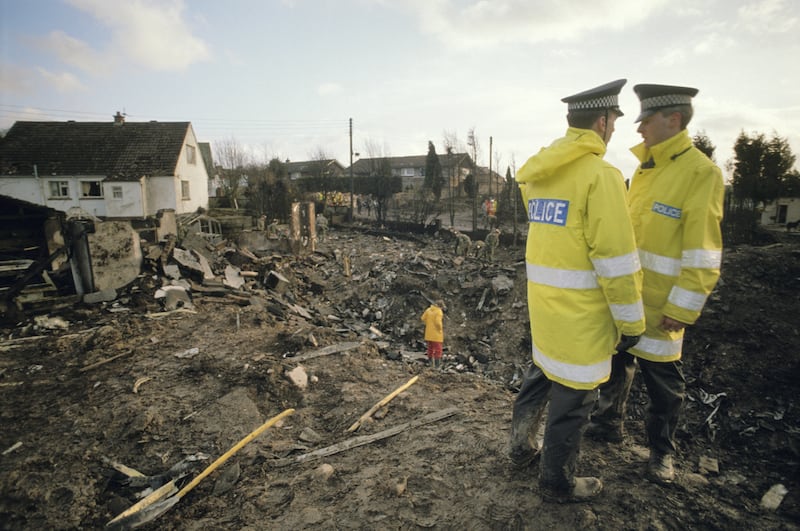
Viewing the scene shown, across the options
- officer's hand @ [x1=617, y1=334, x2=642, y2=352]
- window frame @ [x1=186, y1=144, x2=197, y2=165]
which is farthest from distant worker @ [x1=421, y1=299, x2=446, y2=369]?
window frame @ [x1=186, y1=144, x2=197, y2=165]

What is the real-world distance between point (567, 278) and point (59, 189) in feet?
102

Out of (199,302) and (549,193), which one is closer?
(549,193)

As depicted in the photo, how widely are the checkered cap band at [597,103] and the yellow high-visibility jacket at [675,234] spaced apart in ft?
1.92

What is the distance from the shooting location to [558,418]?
2.13 metres

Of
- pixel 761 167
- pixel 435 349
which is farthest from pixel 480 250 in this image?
A: pixel 761 167

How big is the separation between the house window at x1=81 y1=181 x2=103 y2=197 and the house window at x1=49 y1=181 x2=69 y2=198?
0.93 m

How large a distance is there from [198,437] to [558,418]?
3.08 m

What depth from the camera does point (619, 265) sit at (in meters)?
1.90

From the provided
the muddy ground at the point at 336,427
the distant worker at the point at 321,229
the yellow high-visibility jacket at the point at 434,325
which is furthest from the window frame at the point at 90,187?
the yellow high-visibility jacket at the point at 434,325

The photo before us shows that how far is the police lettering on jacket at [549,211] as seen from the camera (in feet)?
6.77

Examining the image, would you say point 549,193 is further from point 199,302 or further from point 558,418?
point 199,302

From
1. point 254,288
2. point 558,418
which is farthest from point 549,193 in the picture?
point 254,288

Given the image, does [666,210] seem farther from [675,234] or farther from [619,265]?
[619,265]

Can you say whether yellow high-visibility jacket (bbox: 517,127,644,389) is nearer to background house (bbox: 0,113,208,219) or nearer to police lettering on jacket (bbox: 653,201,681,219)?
police lettering on jacket (bbox: 653,201,681,219)
